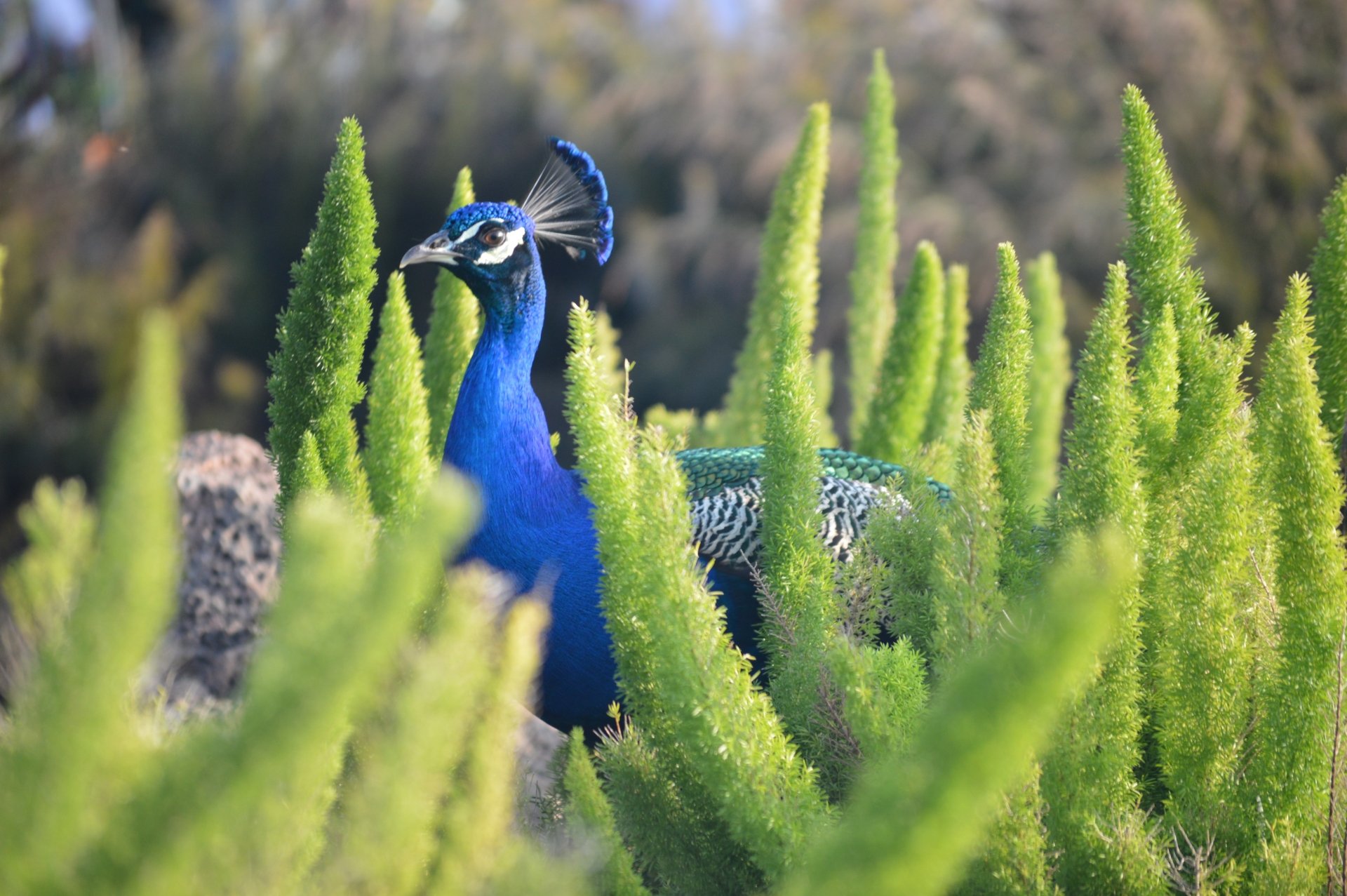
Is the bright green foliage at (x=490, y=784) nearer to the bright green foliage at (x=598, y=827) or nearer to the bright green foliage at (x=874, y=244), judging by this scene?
the bright green foliage at (x=598, y=827)

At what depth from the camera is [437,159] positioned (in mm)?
5020

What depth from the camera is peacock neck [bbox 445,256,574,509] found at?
146cm

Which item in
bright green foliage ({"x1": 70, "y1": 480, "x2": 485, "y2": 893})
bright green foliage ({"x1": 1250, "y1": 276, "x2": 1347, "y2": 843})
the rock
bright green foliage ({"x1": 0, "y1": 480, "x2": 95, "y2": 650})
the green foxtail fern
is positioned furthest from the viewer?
the rock

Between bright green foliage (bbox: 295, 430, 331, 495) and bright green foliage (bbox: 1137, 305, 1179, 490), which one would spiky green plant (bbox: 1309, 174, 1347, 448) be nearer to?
bright green foliage (bbox: 1137, 305, 1179, 490)

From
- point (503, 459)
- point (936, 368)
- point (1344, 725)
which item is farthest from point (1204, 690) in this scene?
point (936, 368)

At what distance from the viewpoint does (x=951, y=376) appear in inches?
81.0

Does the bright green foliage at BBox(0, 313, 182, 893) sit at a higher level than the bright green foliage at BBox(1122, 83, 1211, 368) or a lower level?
lower

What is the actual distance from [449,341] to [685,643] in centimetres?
88

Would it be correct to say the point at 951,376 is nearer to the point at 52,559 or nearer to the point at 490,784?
the point at 490,784

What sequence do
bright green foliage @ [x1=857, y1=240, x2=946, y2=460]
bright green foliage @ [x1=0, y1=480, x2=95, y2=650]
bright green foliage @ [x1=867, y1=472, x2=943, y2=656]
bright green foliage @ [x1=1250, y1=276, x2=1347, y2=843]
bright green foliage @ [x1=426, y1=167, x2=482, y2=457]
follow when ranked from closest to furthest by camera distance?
bright green foliage @ [x1=0, y1=480, x2=95, y2=650], bright green foliage @ [x1=1250, y1=276, x2=1347, y2=843], bright green foliage @ [x1=867, y1=472, x2=943, y2=656], bright green foliage @ [x1=426, y1=167, x2=482, y2=457], bright green foliage @ [x1=857, y1=240, x2=946, y2=460]

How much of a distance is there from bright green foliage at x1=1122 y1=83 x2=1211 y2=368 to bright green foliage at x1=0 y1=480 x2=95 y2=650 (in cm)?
96

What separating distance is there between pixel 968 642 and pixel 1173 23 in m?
4.74

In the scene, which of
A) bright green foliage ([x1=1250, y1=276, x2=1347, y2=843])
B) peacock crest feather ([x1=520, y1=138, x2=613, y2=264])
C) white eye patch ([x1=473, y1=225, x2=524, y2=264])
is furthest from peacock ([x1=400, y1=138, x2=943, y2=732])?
bright green foliage ([x1=1250, y1=276, x2=1347, y2=843])

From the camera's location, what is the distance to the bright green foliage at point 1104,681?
2.90 feet
